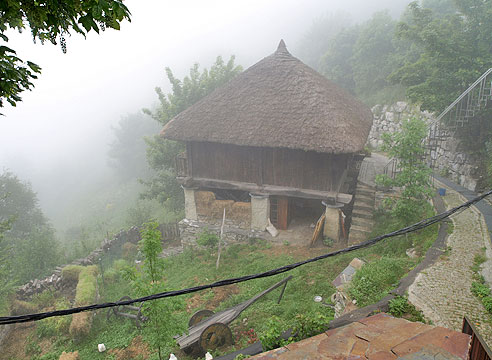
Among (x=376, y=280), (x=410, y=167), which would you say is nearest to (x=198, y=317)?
(x=376, y=280)

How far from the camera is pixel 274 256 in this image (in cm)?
1103

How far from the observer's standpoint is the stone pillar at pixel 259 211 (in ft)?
40.5

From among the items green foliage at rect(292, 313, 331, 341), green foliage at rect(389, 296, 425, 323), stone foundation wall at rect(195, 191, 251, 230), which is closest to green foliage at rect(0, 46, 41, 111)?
green foliage at rect(292, 313, 331, 341)

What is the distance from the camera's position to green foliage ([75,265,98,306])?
32.5 ft

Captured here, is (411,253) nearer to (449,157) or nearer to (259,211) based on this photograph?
(259,211)

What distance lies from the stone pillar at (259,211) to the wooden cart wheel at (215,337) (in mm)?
6356

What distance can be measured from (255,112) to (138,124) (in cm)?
3395

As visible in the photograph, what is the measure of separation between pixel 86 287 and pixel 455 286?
11.3 m

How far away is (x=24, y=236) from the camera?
19.9 m

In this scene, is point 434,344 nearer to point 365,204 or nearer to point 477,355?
point 477,355

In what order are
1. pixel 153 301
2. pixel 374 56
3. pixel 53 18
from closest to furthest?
pixel 53 18 < pixel 153 301 < pixel 374 56

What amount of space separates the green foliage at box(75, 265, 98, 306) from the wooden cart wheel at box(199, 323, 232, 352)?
564cm

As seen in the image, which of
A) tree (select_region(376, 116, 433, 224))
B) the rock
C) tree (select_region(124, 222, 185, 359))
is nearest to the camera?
tree (select_region(124, 222, 185, 359))

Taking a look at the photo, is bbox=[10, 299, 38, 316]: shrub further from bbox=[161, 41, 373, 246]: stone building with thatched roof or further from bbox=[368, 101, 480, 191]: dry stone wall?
bbox=[368, 101, 480, 191]: dry stone wall
